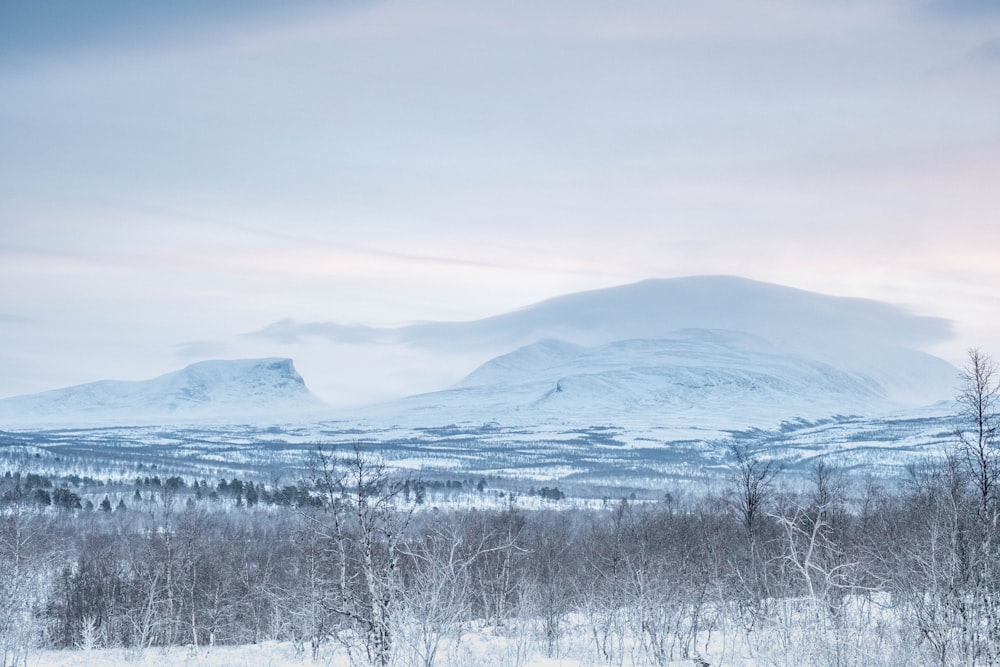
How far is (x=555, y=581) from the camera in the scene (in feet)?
181

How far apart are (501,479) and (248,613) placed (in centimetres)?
12760

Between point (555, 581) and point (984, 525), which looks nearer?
point (984, 525)

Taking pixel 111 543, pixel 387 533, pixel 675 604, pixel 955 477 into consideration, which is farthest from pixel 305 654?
pixel 111 543

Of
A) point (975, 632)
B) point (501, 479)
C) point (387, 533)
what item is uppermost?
point (387, 533)

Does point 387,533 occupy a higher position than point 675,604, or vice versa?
point 387,533

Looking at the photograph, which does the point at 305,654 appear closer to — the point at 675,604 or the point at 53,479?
the point at 675,604

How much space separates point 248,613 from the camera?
66.1 metres

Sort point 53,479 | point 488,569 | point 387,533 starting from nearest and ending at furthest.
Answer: point 387,533
point 488,569
point 53,479

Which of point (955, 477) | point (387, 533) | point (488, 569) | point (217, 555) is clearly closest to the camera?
point (387, 533)

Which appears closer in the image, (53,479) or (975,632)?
(975,632)

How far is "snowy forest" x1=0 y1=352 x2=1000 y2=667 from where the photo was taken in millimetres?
25750

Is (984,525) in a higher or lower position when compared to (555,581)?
higher

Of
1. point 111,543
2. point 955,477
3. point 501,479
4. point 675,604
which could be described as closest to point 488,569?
point 675,604

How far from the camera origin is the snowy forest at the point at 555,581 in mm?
25750
